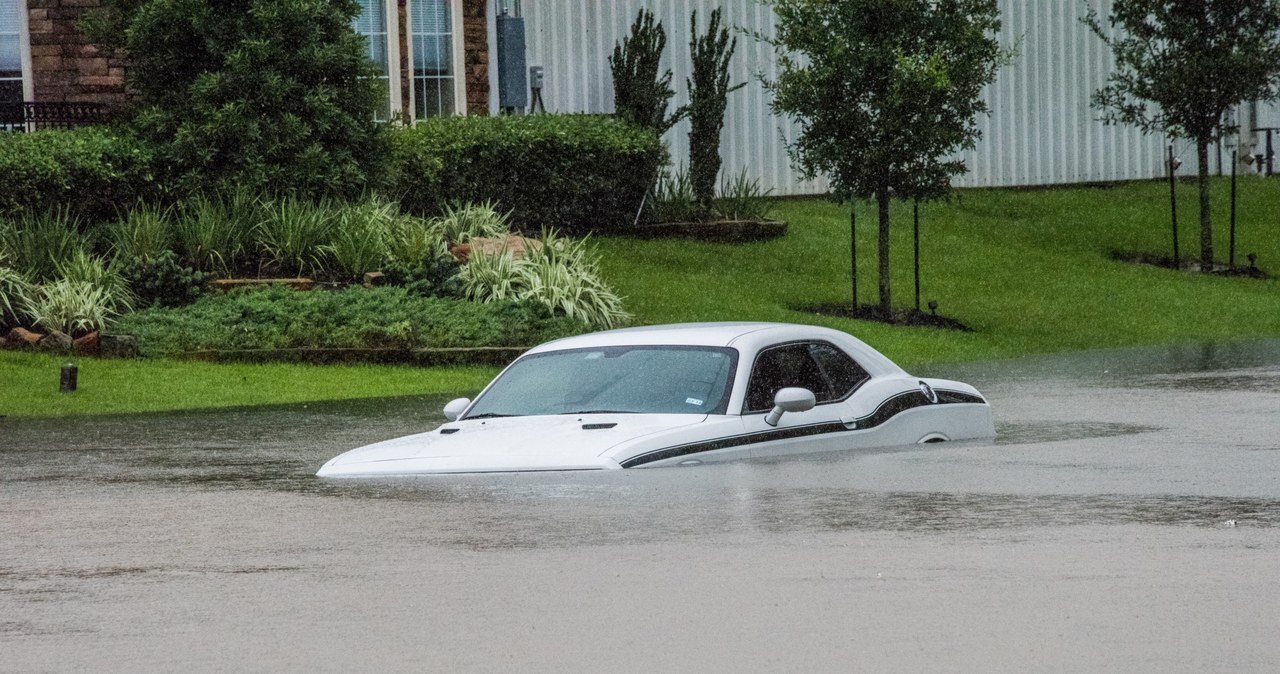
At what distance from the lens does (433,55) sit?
31.6 meters

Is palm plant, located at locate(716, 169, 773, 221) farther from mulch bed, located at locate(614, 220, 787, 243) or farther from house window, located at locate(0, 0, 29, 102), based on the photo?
house window, located at locate(0, 0, 29, 102)

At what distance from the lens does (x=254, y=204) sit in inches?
938

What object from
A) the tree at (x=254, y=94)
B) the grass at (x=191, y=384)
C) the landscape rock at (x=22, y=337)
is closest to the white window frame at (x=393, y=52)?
the tree at (x=254, y=94)

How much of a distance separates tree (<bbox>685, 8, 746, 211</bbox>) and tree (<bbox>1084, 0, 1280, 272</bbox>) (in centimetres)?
649

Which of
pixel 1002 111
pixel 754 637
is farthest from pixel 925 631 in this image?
pixel 1002 111

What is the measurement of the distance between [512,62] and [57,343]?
11.7 meters

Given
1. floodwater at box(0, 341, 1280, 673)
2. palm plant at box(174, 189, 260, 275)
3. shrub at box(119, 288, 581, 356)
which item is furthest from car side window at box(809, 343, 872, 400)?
palm plant at box(174, 189, 260, 275)

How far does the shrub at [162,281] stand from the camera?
2216 cm

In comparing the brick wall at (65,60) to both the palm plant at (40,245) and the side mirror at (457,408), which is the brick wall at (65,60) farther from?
the side mirror at (457,408)

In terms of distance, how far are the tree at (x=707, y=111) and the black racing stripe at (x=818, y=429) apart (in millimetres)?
19198

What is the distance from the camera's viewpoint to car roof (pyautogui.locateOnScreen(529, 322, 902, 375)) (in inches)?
441

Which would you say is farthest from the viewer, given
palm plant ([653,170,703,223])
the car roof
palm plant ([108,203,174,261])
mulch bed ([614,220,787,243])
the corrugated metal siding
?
the corrugated metal siding

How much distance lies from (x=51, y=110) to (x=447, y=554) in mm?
21609

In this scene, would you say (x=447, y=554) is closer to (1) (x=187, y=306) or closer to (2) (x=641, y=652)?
(2) (x=641, y=652)
